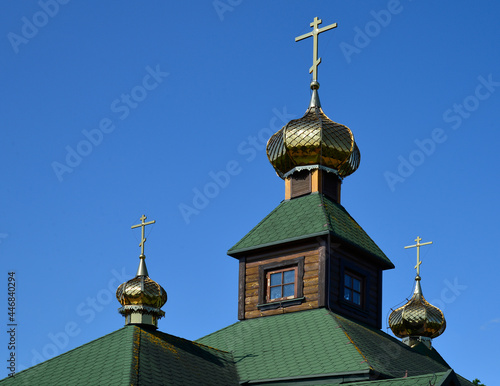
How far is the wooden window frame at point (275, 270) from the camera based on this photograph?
915 inches

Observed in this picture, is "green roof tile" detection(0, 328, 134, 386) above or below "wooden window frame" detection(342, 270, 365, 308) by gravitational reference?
below

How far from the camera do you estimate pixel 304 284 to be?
→ 23.2 metres

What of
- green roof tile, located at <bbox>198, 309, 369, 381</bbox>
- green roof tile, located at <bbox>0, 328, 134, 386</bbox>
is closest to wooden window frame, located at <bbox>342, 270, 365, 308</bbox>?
green roof tile, located at <bbox>198, 309, 369, 381</bbox>

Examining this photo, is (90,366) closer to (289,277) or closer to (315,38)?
(289,277)

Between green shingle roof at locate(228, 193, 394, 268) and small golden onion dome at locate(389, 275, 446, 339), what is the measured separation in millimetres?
7686

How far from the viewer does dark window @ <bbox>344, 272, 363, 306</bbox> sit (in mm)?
23953

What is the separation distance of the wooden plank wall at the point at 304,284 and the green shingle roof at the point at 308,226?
18.3 inches

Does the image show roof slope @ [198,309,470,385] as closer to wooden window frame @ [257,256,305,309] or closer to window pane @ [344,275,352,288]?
wooden window frame @ [257,256,305,309]

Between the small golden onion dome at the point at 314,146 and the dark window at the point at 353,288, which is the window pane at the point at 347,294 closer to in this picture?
the dark window at the point at 353,288

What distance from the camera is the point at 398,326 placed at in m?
32.4

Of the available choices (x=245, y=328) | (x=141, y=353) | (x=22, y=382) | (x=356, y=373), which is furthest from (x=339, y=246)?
(x=22, y=382)

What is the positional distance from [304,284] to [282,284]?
72 centimetres

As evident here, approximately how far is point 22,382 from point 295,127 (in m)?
10.1

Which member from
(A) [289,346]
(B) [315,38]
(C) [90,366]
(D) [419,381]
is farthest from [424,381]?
(B) [315,38]
